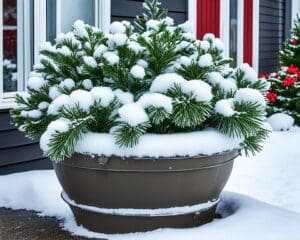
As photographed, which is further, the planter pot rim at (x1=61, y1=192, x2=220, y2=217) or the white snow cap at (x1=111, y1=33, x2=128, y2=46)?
the white snow cap at (x1=111, y1=33, x2=128, y2=46)

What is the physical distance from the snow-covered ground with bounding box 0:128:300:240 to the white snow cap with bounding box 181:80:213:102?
628 mm

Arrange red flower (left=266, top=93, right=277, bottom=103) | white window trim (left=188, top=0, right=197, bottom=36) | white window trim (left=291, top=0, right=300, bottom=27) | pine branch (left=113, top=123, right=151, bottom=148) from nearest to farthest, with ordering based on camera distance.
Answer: pine branch (left=113, top=123, right=151, bottom=148)
white window trim (left=188, top=0, right=197, bottom=36)
red flower (left=266, top=93, right=277, bottom=103)
white window trim (left=291, top=0, right=300, bottom=27)

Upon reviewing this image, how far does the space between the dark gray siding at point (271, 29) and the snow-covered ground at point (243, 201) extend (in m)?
4.78

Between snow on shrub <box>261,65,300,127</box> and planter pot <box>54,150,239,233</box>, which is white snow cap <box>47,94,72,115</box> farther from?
snow on shrub <box>261,65,300,127</box>

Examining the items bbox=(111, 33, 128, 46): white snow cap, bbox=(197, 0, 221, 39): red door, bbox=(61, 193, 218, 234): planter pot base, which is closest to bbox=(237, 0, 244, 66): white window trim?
bbox=(197, 0, 221, 39): red door

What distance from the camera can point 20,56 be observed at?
4.19 metres

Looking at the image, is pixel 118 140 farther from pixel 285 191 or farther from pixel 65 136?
pixel 285 191

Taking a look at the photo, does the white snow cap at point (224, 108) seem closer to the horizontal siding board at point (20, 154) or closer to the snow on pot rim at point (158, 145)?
the snow on pot rim at point (158, 145)

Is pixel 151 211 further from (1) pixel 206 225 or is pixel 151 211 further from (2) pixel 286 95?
(2) pixel 286 95

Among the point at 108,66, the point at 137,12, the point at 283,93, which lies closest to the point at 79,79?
the point at 108,66

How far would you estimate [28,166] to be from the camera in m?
4.31

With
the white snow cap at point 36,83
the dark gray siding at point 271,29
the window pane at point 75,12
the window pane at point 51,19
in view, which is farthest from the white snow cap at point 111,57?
the dark gray siding at point 271,29

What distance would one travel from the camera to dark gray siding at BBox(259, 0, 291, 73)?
10.1 metres

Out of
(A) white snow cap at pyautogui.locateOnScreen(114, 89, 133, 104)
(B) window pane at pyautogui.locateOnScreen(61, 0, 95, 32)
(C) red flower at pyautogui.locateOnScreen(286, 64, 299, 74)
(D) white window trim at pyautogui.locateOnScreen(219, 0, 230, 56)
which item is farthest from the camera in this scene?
(D) white window trim at pyautogui.locateOnScreen(219, 0, 230, 56)
